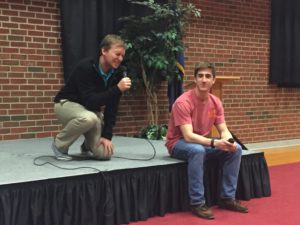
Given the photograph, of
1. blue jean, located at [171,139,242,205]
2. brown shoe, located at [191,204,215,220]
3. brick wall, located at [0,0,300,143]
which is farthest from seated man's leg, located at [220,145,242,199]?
brick wall, located at [0,0,300,143]

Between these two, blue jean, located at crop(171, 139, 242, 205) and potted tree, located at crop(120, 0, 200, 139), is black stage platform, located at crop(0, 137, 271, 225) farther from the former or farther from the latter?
potted tree, located at crop(120, 0, 200, 139)

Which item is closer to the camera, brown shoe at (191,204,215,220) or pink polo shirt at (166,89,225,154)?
brown shoe at (191,204,215,220)

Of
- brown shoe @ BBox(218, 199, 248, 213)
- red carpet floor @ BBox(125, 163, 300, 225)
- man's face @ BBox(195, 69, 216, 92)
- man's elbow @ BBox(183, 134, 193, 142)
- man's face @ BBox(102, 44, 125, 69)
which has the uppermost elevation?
man's face @ BBox(102, 44, 125, 69)

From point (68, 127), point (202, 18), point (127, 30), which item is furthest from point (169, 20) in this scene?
point (68, 127)

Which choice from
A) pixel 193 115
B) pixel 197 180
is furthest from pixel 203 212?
pixel 193 115

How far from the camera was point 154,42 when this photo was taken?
4258 millimetres

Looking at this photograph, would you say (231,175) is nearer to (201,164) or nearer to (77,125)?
(201,164)

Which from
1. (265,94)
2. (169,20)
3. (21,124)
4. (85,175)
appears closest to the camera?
(85,175)

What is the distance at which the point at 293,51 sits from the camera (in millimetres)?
5980

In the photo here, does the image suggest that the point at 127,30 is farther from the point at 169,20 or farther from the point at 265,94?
the point at 265,94

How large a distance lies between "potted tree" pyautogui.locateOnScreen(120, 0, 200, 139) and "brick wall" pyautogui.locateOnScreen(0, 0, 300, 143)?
1.57 feet

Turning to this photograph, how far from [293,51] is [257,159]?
3.28 metres

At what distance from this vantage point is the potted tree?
13.7ft

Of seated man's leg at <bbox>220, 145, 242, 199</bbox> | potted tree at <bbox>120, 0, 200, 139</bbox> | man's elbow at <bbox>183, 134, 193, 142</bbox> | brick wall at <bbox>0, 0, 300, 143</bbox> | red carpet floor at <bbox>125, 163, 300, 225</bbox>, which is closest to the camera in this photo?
red carpet floor at <bbox>125, 163, 300, 225</bbox>
